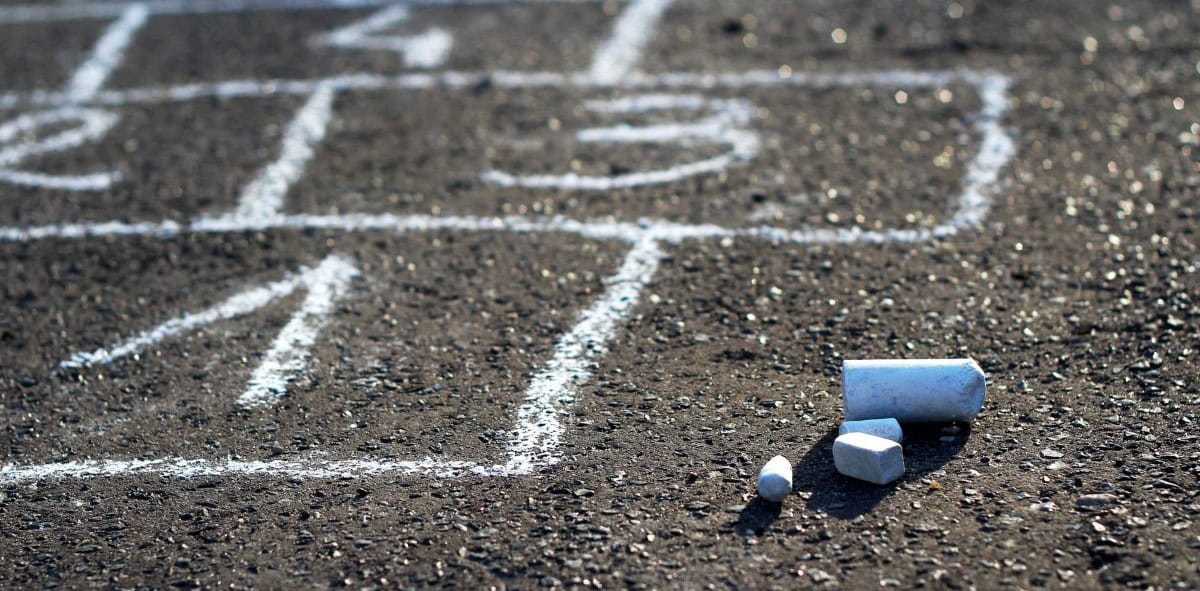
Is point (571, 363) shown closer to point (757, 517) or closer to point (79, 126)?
point (757, 517)

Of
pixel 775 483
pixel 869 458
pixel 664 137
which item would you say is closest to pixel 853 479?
pixel 869 458

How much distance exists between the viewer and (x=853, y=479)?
10.4 ft

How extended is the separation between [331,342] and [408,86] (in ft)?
7.51

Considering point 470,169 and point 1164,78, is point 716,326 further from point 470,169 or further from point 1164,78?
point 1164,78

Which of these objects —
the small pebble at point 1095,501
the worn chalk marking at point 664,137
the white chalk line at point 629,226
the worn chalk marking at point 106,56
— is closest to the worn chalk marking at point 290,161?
the white chalk line at point 629,226

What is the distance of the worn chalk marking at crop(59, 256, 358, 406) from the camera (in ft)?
12.6

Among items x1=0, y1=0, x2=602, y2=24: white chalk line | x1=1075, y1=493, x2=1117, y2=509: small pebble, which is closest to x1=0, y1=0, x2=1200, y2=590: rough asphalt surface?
x1=1075, y1=493, x2=1117, y2=509: small pebble

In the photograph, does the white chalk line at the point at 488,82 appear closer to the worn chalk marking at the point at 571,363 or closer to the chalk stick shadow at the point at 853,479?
the worn chalk marking at the point at 571,363

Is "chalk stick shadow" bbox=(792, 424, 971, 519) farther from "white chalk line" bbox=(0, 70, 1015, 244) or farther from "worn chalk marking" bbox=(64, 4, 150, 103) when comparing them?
"worn chalk marking" bbox=(64, 4, 150, 103)

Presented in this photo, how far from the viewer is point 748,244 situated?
176 inches

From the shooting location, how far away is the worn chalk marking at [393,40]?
635 centimetres

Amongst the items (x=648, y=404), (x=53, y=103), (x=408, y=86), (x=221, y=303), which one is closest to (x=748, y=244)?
(x=648, y=404)

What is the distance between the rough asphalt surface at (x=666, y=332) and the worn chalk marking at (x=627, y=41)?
96 mm

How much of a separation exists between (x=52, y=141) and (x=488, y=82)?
1927 millimetres
